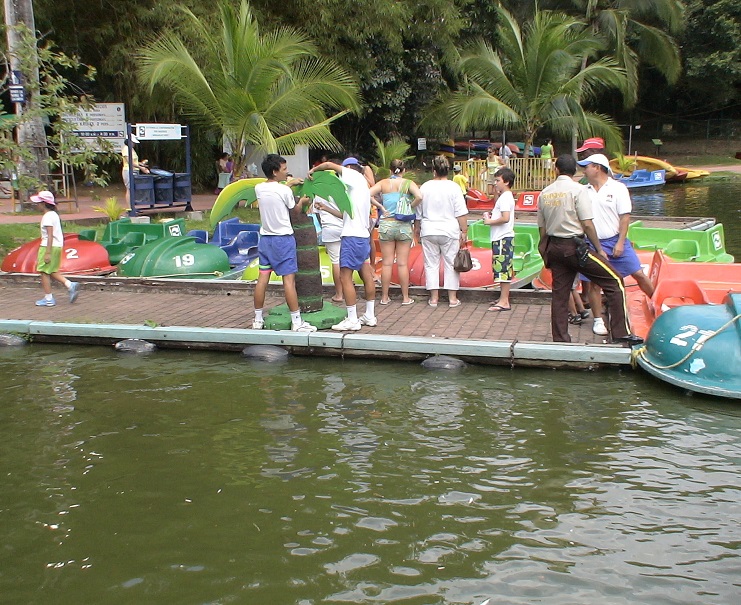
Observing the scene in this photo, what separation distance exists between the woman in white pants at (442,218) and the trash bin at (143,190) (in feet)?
31.2

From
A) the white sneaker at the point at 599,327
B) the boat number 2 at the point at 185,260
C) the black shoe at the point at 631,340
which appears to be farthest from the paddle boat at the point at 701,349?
the boat number 2 at the point at 185,260

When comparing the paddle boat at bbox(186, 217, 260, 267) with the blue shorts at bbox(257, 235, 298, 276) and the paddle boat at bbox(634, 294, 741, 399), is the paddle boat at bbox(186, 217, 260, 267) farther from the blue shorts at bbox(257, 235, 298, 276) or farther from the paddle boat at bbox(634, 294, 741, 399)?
the paddle boat at bbox(634, 294, 741, 399)

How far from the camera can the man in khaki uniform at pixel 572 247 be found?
7.95m

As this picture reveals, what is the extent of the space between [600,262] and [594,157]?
3.73 ft

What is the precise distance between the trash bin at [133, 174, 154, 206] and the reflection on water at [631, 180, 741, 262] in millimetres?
11607

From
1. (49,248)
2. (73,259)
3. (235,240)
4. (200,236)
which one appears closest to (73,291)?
(49,248)

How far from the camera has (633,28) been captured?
3772cm

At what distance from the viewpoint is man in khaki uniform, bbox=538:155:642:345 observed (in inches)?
313

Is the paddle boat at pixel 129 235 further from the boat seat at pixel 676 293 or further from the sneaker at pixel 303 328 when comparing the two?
the boat seat at pixel 676 293

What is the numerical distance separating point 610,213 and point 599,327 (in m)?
1.14

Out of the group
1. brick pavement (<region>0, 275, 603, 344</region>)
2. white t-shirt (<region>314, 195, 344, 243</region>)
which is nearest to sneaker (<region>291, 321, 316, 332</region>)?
brick pavement (<region>0, 275, 603, 344</region>)

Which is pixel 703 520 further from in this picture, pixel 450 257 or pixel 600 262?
pixel 450 257

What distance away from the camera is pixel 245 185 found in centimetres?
935

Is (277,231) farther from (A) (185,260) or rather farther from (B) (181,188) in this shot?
(B) (181,188)
